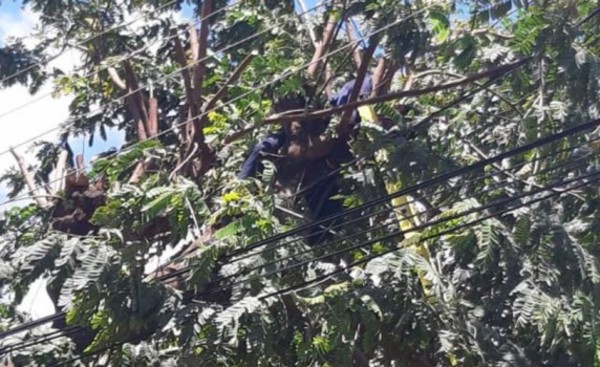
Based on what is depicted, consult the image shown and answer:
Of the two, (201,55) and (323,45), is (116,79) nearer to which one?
(201,55)

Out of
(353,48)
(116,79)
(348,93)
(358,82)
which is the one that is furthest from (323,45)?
(116,79)

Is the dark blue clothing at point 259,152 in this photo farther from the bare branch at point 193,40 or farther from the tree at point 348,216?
the bare branch at point 193,40

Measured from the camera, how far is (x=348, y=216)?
7.19 m

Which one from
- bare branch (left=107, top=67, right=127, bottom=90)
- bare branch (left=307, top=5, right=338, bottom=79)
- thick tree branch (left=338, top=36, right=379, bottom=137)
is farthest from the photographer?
bare branch (left=107, top=67, right=127, bottom=90)

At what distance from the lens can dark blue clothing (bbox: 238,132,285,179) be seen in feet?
24.0

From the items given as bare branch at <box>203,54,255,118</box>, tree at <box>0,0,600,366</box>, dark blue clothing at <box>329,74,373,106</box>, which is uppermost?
bare branch at <box>203,54,255,118</box>

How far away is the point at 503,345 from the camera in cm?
673

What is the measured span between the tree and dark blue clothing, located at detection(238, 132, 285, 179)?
128 millimetres

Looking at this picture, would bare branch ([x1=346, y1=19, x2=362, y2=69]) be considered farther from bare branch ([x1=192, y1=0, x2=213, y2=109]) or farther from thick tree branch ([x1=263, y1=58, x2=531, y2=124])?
bare branch ([x1=192, y1=0, x2=213, y2=109])

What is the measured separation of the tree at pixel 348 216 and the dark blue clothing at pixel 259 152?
0.13 m

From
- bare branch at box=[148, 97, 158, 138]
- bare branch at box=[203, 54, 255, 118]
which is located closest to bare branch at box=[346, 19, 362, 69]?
bare branch at box=[203, 54, 255, 118]

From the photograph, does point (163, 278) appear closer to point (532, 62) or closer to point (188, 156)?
point (188, 156)

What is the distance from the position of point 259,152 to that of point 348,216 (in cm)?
76

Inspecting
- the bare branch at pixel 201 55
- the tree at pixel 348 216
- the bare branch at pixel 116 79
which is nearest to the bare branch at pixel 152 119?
the tree at pixel 348 216
